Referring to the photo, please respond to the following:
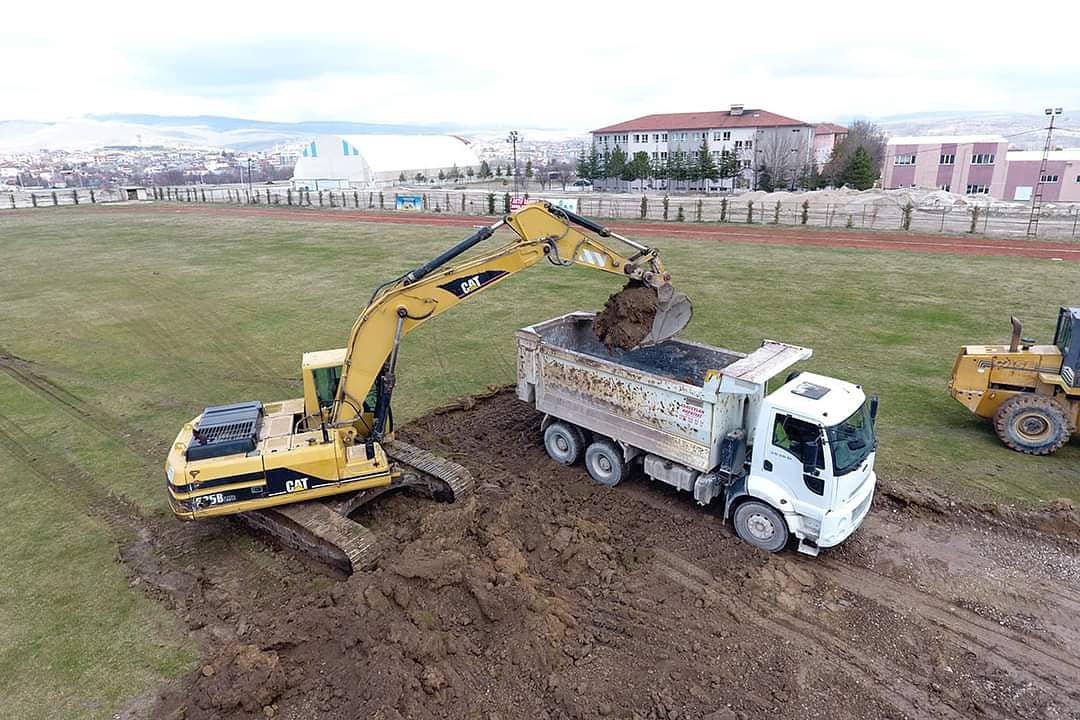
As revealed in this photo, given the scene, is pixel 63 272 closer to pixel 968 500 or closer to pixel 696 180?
pixel 968 500

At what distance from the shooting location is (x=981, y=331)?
62.0 ft

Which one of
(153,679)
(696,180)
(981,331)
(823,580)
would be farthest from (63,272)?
(696,180)

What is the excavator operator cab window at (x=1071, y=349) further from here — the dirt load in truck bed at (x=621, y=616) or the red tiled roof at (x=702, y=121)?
the red tiled roof at (x=702, y=121)

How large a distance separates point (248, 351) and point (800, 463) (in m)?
15.4

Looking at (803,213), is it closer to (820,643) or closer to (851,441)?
(851,441)

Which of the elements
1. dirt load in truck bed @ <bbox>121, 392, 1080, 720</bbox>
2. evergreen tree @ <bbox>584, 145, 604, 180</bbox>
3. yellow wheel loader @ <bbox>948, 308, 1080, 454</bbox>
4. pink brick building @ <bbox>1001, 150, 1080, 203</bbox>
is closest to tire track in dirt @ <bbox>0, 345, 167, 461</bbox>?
dirt load in truck bed @ <bbox>121, 392, 1080, 720</bbox>

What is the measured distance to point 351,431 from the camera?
32.1 ft

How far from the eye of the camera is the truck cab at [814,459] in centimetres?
820

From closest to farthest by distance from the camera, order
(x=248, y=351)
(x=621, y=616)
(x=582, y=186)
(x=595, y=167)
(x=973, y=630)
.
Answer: (x=973, y=630) < (x=621, y=616) < (x=248, y=351) < (x=595, y=167) < (x=582, y=186)

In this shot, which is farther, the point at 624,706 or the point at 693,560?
the point at 693,560

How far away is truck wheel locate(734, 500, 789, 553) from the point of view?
29.3 feet

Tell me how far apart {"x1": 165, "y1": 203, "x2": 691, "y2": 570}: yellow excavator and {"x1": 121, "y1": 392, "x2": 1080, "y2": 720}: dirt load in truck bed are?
528 mm

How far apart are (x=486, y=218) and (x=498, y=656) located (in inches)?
1738

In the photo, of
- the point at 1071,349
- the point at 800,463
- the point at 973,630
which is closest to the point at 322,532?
the point at 800,463
